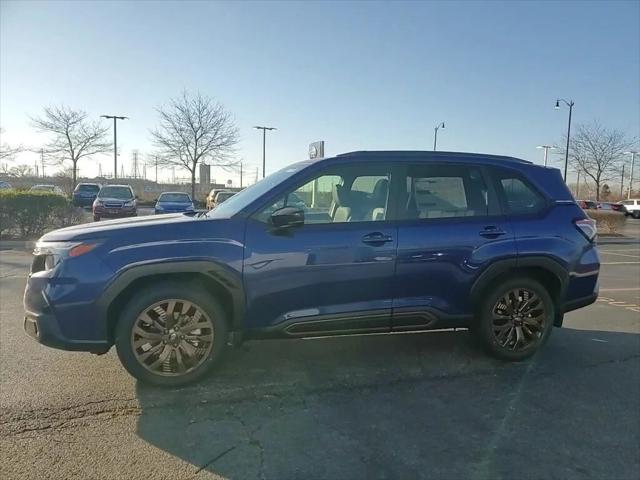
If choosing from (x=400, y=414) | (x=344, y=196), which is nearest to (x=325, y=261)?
(x=344, y=196)

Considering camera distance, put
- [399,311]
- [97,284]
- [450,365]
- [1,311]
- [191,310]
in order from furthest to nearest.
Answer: [1,311]
[450,365]
[399,311]
[191,310]
[97,284]

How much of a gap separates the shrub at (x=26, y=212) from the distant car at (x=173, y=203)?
7.02 metres

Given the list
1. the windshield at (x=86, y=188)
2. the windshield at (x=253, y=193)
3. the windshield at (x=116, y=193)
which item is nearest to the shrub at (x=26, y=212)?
the windshield at (x=116, y=193)

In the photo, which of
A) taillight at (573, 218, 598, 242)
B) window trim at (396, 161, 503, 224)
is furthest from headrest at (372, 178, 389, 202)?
taillight at (573, 218, 598, 242)

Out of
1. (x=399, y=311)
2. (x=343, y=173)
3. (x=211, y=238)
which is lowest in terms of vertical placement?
(x=399, y=311)

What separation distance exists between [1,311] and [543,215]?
631 centimetres

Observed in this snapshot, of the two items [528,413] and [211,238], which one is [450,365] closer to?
[528,413]

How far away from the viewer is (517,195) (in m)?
4.52

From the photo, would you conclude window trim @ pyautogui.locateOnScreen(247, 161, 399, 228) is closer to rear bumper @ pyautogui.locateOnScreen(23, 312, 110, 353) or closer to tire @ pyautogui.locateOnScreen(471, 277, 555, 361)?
tire @ pyautogui.locateOnScreen(471, 277, 555, 361)

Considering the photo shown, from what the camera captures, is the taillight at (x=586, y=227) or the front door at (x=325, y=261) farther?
the taillight at (x=586, y=227)

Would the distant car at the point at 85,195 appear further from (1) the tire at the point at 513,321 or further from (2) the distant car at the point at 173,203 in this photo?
(1) the tire at the point at 513,321

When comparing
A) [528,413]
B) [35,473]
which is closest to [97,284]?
[35,473]

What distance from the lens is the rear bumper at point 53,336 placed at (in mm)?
3484

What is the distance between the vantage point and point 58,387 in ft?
12.2
